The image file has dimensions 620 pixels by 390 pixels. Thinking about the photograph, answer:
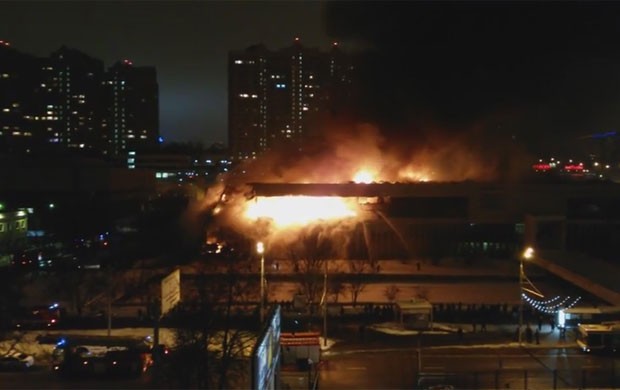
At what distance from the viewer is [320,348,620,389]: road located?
6102 millimetres

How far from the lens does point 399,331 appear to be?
8.28 metres

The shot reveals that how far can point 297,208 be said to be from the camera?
52.0 ft

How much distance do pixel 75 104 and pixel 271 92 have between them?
38.0 ft

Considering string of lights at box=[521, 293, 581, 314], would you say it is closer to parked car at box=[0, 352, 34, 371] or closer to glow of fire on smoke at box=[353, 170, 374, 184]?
parked car at box=[0, 352, 34, 371]

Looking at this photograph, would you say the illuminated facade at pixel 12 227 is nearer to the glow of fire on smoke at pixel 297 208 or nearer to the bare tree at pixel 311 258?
the glow of fire on smoke at pixel 297 208

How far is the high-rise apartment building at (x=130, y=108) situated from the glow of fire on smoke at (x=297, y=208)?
80.6 ft

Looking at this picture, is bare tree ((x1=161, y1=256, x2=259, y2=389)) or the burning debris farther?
the burning debris

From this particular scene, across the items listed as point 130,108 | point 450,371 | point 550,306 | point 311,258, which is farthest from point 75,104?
point 450,371

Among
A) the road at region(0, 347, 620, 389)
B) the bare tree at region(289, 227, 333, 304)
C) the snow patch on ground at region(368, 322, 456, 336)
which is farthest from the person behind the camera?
the bare tree at region(289, 227, 333, 304)

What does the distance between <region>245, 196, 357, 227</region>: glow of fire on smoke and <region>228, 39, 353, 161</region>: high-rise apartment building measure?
1573cm

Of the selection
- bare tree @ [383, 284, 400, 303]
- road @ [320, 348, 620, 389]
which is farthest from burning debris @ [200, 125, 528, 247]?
road @ [320, 348, 620, 389]

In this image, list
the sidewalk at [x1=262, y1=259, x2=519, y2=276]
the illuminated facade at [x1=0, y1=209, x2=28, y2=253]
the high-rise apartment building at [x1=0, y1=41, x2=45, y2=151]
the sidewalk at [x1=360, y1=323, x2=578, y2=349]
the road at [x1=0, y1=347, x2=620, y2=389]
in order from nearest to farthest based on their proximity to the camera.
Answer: the road at [x1=0, y1=347, x2=620, y2=389] → the sidewalk at [x1=360, y1=323, x2=578, y2=349] → the sidewalk at [x1=262, y1=259, x2=519, y2=276] → the illuminated facade at [x1=0, y1=209, x2=28, y2=253] → the high-rise apartment building at [x1=0, y1=41, x2=45, y2=151]

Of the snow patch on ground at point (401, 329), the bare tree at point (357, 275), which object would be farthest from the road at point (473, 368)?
the bare tree at point (357, 275)

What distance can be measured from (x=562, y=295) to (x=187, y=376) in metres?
7.02
